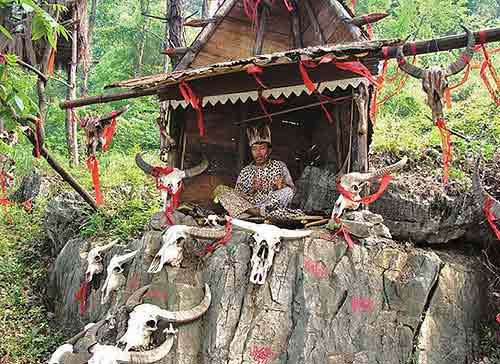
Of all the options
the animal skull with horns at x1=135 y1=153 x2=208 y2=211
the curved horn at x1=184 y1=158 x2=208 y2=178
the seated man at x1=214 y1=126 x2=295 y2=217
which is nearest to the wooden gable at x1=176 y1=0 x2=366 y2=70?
the seated man at x1=214 y1=126 x2=295 y2=217

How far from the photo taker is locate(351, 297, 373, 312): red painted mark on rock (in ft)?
21.3

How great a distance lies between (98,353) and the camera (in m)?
5.91

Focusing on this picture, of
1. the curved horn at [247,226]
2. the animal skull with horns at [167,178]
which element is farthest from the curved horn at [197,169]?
the curved horn at [247,226]

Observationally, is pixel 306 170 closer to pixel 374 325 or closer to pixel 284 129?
pixel 284 129

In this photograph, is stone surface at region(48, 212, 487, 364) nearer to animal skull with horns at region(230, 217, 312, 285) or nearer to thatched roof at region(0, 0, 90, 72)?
animal skull with horns at region(230, 217, 312, 285)

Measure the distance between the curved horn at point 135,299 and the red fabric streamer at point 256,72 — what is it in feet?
9.99

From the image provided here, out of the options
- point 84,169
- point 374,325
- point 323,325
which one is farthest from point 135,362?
point 84,169

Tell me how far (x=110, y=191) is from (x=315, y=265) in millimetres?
7221

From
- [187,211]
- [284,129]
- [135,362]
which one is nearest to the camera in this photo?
[135,362]

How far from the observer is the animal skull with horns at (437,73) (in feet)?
19.0

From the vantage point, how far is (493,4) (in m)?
29.5

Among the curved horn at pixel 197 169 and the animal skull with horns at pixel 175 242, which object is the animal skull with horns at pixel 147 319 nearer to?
the animal skull with horns at pixel 175 242

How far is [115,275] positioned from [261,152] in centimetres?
291

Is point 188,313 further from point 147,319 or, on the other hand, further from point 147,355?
point 147,355
